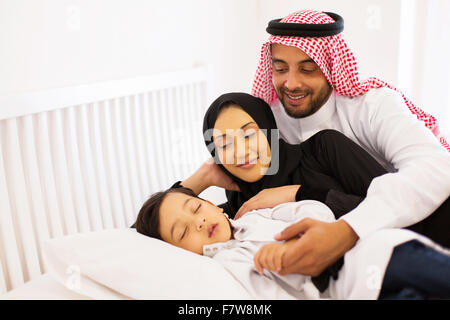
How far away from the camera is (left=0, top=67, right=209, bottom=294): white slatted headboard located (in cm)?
147

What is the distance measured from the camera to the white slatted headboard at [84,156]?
147 centimetres

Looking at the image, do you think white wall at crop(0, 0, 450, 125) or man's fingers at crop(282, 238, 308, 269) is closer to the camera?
man's fingers at crop(282, 238, 308, 269)

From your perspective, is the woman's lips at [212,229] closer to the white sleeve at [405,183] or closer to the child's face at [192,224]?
the child's face at [192,224]

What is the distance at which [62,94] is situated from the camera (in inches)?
62.4

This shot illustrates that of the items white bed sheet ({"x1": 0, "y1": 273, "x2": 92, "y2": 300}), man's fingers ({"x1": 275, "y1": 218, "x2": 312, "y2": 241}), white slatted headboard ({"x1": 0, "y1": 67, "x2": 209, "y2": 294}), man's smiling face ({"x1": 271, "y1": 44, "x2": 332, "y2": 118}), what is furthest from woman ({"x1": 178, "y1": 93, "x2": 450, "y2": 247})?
white bed sheet ({"x1": 0, "y1": 273, "x2": 92, "y2": 300})

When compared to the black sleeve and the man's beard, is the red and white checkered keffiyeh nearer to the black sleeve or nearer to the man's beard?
the man's beard

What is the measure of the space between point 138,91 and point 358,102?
3.02 ft

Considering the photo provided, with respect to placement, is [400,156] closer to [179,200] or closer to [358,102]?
[358,102]

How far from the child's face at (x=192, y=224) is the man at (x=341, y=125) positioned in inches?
6.5

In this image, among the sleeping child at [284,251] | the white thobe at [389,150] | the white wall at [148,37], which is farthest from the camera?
the white wall at [148,37]

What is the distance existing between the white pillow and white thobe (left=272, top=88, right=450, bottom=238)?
1.20ft

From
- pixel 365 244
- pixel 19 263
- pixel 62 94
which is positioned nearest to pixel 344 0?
pixel 62 94

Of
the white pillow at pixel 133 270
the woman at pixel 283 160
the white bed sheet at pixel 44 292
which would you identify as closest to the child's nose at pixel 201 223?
the white pillow at pixel 133 270

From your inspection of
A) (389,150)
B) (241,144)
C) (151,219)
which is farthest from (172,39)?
(389,150)
